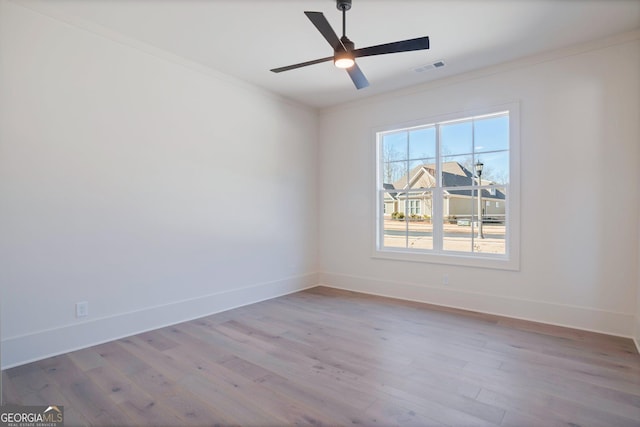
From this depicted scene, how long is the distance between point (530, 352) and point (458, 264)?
1.46 meters

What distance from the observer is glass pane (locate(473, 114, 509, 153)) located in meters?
4.02

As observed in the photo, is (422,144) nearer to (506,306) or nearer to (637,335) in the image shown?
(506,306)

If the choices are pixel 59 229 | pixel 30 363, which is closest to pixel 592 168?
pixel 59 229

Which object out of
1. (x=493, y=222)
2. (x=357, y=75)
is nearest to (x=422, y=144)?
(x=493, y=222)

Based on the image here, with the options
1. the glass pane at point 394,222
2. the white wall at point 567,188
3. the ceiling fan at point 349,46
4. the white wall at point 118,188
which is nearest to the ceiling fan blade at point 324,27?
the ceiling fan at point 349,46

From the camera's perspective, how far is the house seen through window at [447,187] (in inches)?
161

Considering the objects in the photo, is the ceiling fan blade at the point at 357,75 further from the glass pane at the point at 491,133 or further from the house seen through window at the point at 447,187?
the glass pane at the point at 491,133

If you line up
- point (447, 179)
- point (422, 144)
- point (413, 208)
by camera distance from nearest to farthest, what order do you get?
point (447, 179), point (422, 144), point (413, 208)

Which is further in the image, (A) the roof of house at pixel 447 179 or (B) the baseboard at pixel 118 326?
(A) the roof of house at pixel 447 179

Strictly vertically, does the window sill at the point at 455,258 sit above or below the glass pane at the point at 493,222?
below

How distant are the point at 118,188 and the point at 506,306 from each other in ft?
14.3

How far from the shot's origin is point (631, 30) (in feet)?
10.5

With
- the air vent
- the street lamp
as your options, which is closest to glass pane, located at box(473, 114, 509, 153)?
the street lamp

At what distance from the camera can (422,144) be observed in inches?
185
